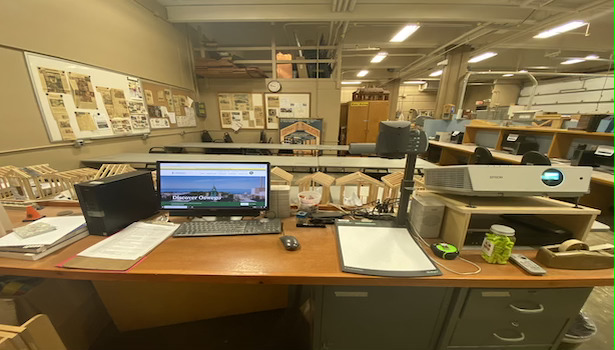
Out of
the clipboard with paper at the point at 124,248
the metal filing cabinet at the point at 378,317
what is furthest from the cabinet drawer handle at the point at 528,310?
the clipboard with paper at the point at 124,248

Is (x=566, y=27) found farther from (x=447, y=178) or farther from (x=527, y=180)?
(x=447, y=178)

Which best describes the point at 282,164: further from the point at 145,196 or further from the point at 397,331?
the point at 397,331

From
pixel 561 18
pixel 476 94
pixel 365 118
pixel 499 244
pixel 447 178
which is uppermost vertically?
pixel 561 18

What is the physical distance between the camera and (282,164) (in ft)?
8.06

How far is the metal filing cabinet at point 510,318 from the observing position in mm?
875

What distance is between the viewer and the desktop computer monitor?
113cm

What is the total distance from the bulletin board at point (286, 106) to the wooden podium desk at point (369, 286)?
13.6ft

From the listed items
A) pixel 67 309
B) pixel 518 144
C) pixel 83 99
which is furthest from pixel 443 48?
pixel 67 309

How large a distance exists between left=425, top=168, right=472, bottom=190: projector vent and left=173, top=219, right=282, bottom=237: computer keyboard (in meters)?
0.87

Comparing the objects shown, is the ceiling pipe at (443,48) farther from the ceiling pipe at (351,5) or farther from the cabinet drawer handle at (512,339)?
the cabinet drawer handle at (512,339)

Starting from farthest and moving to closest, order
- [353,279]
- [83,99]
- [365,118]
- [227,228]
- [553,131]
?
[365,118], [553,131], [83,99], [227,228], [353,279]

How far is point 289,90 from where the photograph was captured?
4762 mm

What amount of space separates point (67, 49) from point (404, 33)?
5.50 metres

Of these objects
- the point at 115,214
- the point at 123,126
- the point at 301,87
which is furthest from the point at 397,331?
the point at 301,87
